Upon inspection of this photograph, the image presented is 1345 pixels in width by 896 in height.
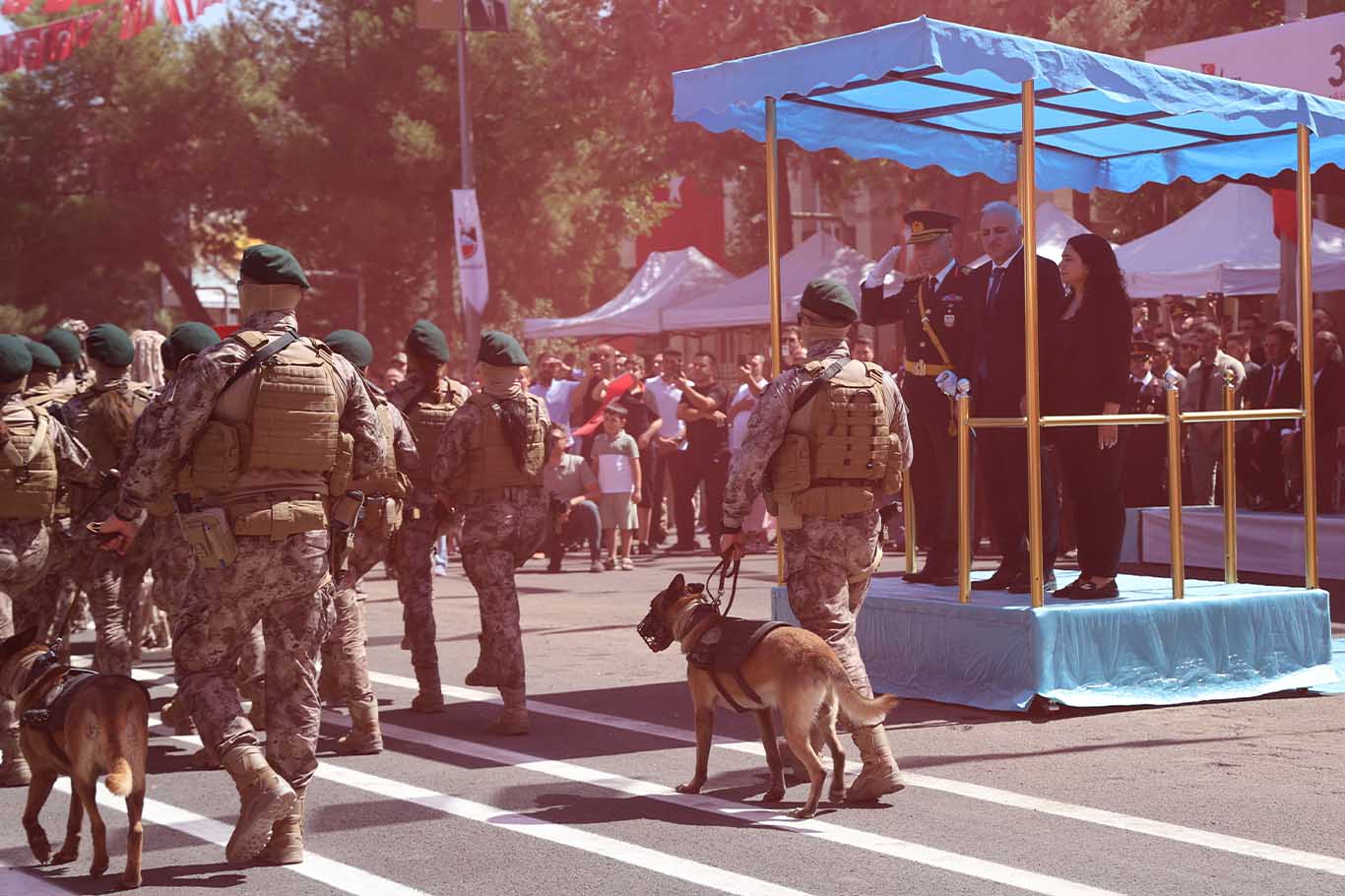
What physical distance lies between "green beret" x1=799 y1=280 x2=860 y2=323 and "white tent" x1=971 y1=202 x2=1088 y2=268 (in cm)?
1458

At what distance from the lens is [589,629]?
44.3 feet

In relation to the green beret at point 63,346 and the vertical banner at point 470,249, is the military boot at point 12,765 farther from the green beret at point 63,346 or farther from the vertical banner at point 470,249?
the vertical banner at point 470,249

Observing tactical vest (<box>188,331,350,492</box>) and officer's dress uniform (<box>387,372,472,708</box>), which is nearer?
tactical vest (<box>188,331,350,492</box>)

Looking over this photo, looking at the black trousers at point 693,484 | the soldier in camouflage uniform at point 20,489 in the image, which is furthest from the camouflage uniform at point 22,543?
the black trousers at point 693,484

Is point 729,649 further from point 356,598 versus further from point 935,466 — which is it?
point 935,466

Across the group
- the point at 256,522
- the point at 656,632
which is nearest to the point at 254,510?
the point at 256,522

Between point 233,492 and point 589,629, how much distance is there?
7.19m

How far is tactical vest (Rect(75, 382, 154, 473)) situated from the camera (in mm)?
9344

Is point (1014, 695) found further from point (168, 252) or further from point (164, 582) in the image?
point (168, 252)

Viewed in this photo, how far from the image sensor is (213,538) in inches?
253

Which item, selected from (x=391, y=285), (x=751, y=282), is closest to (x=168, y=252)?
(x=391, y=285)

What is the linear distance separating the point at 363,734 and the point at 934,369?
395cm

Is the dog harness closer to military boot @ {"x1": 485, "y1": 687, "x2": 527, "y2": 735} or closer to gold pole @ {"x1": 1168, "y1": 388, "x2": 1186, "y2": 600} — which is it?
military boot @ {"x1": 485, "y1": 687, "x2": 527, "y2": 735}

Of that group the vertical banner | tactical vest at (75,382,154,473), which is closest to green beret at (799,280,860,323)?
tactical vest at (75,382,154,473)
